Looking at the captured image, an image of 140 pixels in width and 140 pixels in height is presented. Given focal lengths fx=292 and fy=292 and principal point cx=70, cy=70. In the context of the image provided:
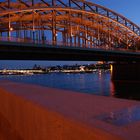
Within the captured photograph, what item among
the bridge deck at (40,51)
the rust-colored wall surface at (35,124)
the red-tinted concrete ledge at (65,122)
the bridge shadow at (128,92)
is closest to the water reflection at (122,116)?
the red-tinted concrete ledge at (65,122)

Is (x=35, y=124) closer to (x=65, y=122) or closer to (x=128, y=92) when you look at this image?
(x=65, y=122)

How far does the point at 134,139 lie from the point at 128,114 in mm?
1311

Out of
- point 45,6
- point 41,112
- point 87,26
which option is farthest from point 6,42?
point 87,26

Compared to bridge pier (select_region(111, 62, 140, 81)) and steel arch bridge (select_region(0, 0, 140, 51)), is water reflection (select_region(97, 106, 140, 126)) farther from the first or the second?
bridge pier (select_region(111, 62, 140, 81))

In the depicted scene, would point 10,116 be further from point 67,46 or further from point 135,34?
point 135,34

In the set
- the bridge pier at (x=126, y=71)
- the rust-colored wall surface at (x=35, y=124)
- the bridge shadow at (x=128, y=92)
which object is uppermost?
the rust-colored wall surface at (x=35, y=124)

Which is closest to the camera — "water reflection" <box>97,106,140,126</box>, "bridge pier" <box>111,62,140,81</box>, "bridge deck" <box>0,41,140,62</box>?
"water reflection" <box>97,106,140,126</box>

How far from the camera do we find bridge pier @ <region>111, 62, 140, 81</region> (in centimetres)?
7325

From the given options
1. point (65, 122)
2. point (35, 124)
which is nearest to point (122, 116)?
point (65, 122)

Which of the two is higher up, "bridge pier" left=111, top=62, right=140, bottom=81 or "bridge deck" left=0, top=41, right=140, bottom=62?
"bridge deck" left=0, top=41, right=140, bottom=62

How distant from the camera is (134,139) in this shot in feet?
9.35

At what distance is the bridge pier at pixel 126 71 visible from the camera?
7325 centimetres

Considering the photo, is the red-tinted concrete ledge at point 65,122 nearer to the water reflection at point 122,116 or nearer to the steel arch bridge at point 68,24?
the water reflection at point 122,116

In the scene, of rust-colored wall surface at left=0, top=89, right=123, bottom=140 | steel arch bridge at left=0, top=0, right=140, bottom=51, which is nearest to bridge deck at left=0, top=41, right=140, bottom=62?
steel arch bridge at left=0, top=0, right=140, bottom=51
